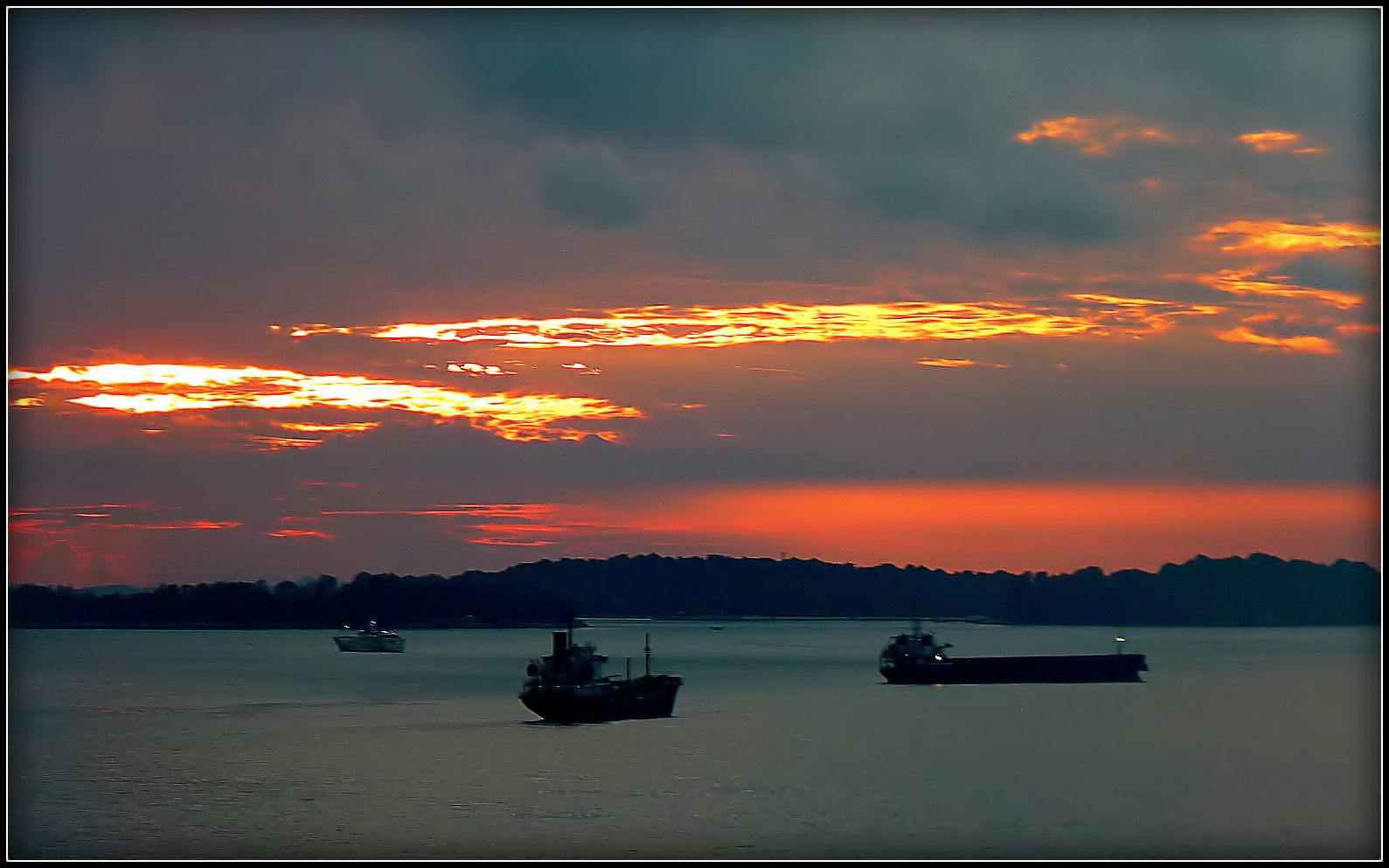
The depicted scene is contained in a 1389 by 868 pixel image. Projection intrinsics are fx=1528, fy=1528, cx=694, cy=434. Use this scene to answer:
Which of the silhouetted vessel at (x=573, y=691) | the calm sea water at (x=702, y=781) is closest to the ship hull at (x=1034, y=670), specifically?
the calm sea water at (x=702, y=781)

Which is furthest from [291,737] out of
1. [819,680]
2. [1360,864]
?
[819,680]

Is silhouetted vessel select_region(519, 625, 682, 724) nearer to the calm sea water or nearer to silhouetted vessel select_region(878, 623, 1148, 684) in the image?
the calm sea water

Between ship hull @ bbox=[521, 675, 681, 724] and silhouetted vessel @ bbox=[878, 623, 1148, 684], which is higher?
ship hull @ bbox=[521, 675, 681, 724]

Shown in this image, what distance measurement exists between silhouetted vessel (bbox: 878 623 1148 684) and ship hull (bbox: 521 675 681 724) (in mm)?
49592

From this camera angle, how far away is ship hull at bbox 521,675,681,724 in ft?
302

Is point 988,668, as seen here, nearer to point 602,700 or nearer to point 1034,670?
point 1034,670

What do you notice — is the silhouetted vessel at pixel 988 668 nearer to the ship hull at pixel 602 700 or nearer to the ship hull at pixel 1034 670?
the ship hull at pixel 1034 670


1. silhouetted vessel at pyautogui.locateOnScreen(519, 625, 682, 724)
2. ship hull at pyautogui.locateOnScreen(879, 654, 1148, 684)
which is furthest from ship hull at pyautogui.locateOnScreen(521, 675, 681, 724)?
ship hull at pyautogui.locateOnScreen(879, 654, 1148, 684)

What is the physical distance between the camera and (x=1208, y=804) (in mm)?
63531

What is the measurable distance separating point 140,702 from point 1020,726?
72169 mm

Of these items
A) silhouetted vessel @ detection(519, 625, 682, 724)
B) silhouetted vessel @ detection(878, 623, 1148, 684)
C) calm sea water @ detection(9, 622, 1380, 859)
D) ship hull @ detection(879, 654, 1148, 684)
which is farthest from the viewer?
ship hull @ detection(879, 654, 1148, 684)

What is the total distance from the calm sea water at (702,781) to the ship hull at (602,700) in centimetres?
110

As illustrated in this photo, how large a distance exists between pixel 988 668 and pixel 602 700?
6745 centimetres

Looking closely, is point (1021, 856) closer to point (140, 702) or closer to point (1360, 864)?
point (1360, 864)
